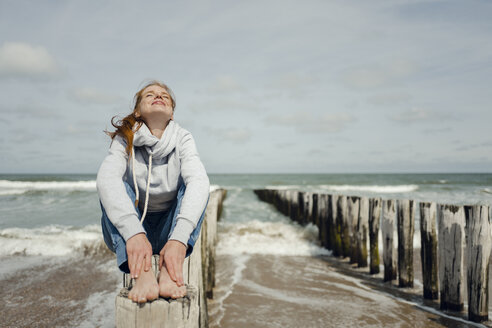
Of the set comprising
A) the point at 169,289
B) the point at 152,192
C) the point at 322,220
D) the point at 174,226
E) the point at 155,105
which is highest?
the point at 155,105

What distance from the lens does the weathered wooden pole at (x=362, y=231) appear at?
6188 millimetres

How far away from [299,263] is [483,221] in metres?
3.58

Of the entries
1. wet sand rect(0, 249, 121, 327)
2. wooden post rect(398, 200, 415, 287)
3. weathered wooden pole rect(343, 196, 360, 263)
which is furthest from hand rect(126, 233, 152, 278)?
weathered wooden pole rect(343, 196, 360, 263)

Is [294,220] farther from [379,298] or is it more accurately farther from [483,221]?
[483,221]

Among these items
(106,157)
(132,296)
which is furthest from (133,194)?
(132,296)

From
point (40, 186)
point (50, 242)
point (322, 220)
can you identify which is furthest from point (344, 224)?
point (40, 186)

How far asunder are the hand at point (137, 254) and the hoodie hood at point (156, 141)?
0.72 metres

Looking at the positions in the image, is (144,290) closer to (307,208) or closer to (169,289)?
(169,289)

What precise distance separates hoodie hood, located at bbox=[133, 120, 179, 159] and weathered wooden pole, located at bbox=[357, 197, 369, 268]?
179 inches

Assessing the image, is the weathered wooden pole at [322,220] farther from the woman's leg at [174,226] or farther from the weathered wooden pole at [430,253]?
the woman's leg at [174,226]

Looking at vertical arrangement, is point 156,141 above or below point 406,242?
above

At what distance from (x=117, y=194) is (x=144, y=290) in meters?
0.71

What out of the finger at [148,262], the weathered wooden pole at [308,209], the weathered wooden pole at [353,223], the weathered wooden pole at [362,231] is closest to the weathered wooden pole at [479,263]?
the weathered wooden pole at [362,231]

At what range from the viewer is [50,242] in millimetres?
7883
